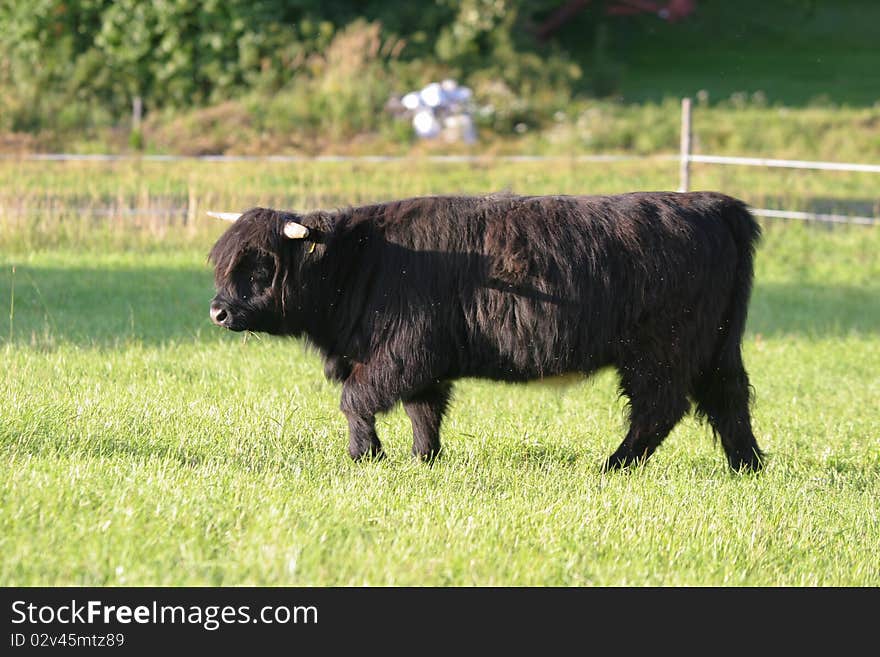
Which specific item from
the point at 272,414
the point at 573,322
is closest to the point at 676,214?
the point at 573,322

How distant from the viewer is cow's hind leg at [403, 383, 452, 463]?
303 inches

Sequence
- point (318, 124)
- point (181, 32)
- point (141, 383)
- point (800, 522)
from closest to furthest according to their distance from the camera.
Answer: point (800, 522), point (141, 383), point (318, 124), point (181, 32)

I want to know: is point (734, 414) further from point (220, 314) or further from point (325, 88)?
point (325, 88)

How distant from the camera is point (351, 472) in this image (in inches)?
271

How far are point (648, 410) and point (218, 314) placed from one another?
234 cm

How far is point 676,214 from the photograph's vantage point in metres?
7.58

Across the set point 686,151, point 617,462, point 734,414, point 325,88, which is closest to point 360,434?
point 617,462

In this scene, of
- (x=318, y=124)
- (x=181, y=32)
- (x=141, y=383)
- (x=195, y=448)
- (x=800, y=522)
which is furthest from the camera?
(x=181, y=32)

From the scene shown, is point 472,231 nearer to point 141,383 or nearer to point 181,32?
point 141,383

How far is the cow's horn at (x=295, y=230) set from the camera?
24.4 feet

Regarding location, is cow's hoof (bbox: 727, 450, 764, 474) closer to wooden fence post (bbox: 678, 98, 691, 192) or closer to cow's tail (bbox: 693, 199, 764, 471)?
cow's tail (bbox: 693, 199, 764, 471)

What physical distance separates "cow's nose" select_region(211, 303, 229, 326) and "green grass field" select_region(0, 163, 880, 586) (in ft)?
1.92

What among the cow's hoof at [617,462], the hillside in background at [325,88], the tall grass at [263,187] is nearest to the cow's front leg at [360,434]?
the cow's hoof at [617,462]
